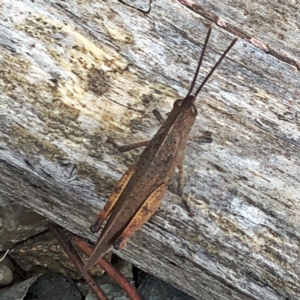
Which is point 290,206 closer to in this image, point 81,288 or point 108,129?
point 108,129

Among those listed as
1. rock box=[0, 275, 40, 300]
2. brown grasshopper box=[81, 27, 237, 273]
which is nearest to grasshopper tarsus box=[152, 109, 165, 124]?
brown grasshopper box=[81, 27, 237, 273]

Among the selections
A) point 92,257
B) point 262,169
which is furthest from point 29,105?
point 262,169

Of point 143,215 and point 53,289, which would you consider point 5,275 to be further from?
point 143,215

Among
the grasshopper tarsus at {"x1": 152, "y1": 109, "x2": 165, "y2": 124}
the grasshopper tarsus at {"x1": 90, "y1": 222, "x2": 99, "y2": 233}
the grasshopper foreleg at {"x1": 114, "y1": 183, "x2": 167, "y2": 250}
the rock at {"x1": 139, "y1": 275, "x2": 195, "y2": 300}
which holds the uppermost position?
the grasshopper tarsus at {"x1": 152, "y1": 109, "x2": 165, "y2": 124}

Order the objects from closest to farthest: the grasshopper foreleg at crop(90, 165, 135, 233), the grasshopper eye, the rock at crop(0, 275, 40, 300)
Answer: the grasshopper foreleg at crop(90, 165, 135, 233)
the grasshopper eye
the rock at crop(0, 275, 40, 300)

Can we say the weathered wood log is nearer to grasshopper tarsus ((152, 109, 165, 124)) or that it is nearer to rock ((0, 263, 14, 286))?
grasshopper tarsus ((152, 109, 165, 124))

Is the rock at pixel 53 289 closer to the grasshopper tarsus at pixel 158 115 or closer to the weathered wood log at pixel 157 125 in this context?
the weathered wood log at pixel 157 125
